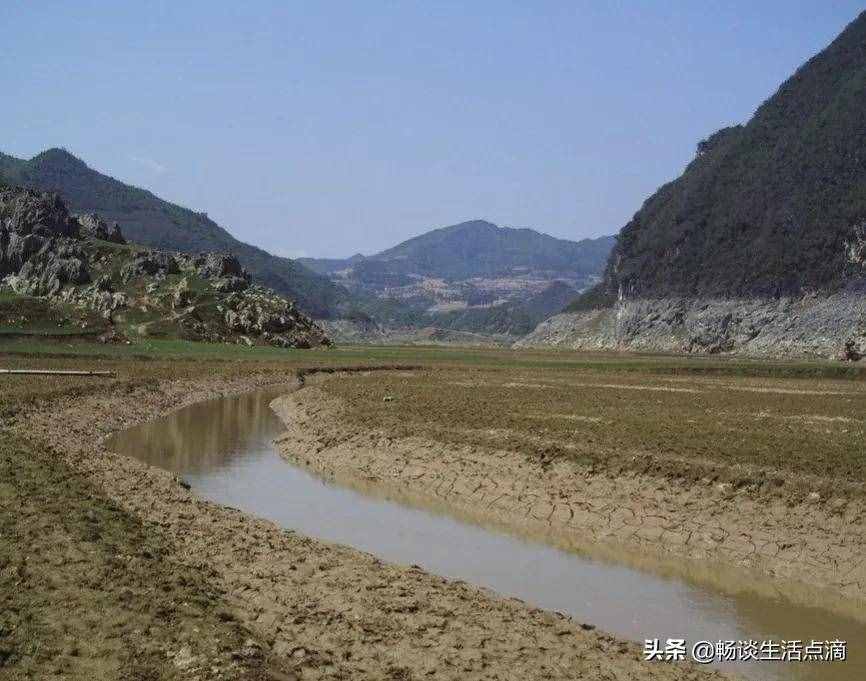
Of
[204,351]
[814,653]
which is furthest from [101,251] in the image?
[814,653]

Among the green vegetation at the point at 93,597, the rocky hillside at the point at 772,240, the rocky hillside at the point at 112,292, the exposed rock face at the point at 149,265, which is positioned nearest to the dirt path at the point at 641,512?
the green vegetation at the point at 93,597

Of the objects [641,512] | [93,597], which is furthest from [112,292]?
[93,597]

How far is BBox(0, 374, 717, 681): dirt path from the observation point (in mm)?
10398

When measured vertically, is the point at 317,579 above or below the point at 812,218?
below

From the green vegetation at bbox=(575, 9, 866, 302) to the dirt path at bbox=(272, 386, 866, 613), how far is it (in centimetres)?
10746

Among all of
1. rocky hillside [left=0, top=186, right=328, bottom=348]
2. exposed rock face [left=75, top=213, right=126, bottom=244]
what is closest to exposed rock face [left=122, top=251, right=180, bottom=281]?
rocky hillside [left=0, top=186, right=328, bottom=348]

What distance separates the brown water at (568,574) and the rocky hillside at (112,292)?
68314mm

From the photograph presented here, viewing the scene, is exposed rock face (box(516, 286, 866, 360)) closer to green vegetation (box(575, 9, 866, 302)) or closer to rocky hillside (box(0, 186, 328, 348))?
green vegetation (box(575, 9, 866, 302))

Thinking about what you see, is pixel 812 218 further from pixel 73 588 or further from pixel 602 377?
pixel 73 588

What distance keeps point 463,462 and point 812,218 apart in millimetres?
119788

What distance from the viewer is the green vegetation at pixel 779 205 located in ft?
405

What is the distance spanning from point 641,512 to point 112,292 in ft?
320

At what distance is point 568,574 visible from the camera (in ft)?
52.7

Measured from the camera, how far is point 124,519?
16.4 meters
